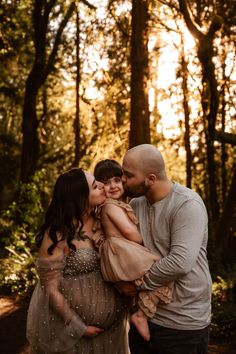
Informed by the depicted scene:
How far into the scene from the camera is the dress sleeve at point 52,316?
357 centimetres

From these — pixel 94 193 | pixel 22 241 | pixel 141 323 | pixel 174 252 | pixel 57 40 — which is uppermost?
pixel 57 40

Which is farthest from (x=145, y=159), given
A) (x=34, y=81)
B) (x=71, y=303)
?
(x=34, y=81)

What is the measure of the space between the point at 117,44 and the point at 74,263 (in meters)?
10.7

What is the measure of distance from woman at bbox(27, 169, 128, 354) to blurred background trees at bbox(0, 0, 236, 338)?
487 centimetres

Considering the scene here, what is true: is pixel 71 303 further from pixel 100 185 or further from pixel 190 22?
pixel 190 22

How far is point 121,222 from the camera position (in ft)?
11.4

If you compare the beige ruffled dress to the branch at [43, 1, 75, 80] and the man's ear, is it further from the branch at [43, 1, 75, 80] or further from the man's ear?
the branch at [43, 1, 75, 80]

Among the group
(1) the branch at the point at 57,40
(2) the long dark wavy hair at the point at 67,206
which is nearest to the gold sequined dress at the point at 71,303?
(2) the long dark wavy hair at the point at 67,206

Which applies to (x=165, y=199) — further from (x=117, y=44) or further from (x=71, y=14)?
(x=71, y=14)

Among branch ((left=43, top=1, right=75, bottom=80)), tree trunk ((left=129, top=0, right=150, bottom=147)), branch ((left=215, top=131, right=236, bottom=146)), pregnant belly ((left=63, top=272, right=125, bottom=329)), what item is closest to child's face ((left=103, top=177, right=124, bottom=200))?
→ pregnant belly ((left=63, top=272, right=125, bottom=329))

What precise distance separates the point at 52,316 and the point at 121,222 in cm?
87

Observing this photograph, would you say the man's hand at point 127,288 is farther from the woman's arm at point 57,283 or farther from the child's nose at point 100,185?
the child's nose at point 100,185

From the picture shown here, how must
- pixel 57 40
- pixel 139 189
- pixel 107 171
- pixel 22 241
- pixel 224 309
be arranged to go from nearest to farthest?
pixel 139 189
pixel 107 171
pixel 224 309
pixel 22 241
pixel 57 40

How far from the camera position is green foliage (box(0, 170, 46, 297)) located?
10.3m
